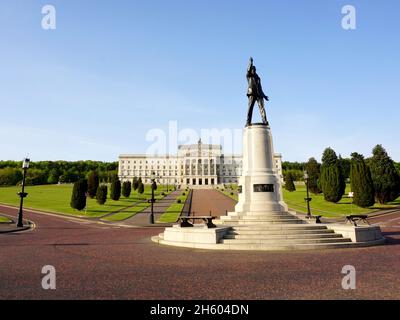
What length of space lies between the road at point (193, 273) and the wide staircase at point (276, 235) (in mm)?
1195

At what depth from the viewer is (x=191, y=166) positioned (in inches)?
6580

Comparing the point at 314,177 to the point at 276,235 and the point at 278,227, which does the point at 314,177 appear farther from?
the point at 276,235

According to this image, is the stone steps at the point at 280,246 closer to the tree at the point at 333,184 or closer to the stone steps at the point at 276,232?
the stone steps at the point at 276,232

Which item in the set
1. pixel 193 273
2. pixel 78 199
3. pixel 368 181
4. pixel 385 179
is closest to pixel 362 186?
pixel 368 181

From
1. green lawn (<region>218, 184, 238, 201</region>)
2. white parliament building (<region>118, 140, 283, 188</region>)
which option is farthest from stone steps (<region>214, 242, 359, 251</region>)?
white parliament building (<region>118, 140, 283, 188</region>)

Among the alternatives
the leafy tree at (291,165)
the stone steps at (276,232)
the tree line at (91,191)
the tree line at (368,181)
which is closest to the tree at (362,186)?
the tree line at (368,181)

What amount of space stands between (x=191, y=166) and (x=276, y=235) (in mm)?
151171

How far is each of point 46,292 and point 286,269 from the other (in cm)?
735

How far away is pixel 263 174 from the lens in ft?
67.6

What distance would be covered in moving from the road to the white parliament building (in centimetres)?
13569

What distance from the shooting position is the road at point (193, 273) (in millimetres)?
7699

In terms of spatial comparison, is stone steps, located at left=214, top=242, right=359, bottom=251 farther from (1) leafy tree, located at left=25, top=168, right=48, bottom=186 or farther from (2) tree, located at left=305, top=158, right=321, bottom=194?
(1) leafy tree, located at left=25, top=168, right=48, bottom=186

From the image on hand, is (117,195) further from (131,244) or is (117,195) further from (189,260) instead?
(189,260)

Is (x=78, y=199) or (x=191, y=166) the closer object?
(x=78, y=199)
